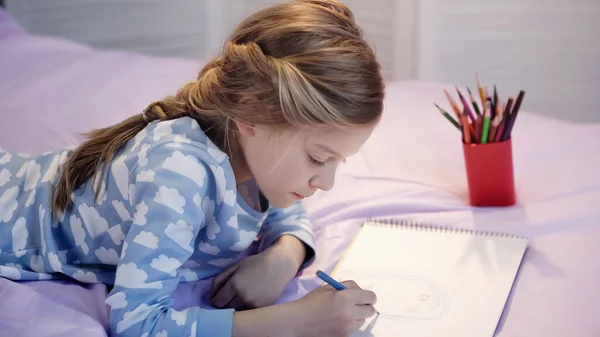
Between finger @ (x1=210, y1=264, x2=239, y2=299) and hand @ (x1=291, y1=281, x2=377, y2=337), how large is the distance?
137 millimetres

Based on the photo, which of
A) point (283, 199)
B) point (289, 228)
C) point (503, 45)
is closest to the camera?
point (283, 199)

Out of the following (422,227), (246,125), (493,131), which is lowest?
(422,227)

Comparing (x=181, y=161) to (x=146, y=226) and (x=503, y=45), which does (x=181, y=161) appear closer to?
(x=146, y=226)

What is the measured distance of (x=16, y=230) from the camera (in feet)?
3.21

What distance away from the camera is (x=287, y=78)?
0.82 meters

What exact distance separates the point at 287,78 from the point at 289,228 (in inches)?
10.9

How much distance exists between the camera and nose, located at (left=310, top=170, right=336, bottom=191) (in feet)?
2.88

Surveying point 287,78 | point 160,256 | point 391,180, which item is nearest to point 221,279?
point 160,256

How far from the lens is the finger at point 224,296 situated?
93cm

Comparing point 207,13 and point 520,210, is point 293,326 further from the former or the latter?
point 207,13

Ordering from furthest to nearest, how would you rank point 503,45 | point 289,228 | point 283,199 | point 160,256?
point 503,45
point 289,228
point 283,199
point 160,256

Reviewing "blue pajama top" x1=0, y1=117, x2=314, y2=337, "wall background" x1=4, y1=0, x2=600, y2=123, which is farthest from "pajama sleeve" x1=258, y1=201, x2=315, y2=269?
"wall background" x1=4, y1=0, x2=600, y2=123

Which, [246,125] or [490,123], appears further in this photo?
[490,123]

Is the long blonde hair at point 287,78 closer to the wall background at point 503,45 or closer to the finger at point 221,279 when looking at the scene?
the finger at point 221,279
